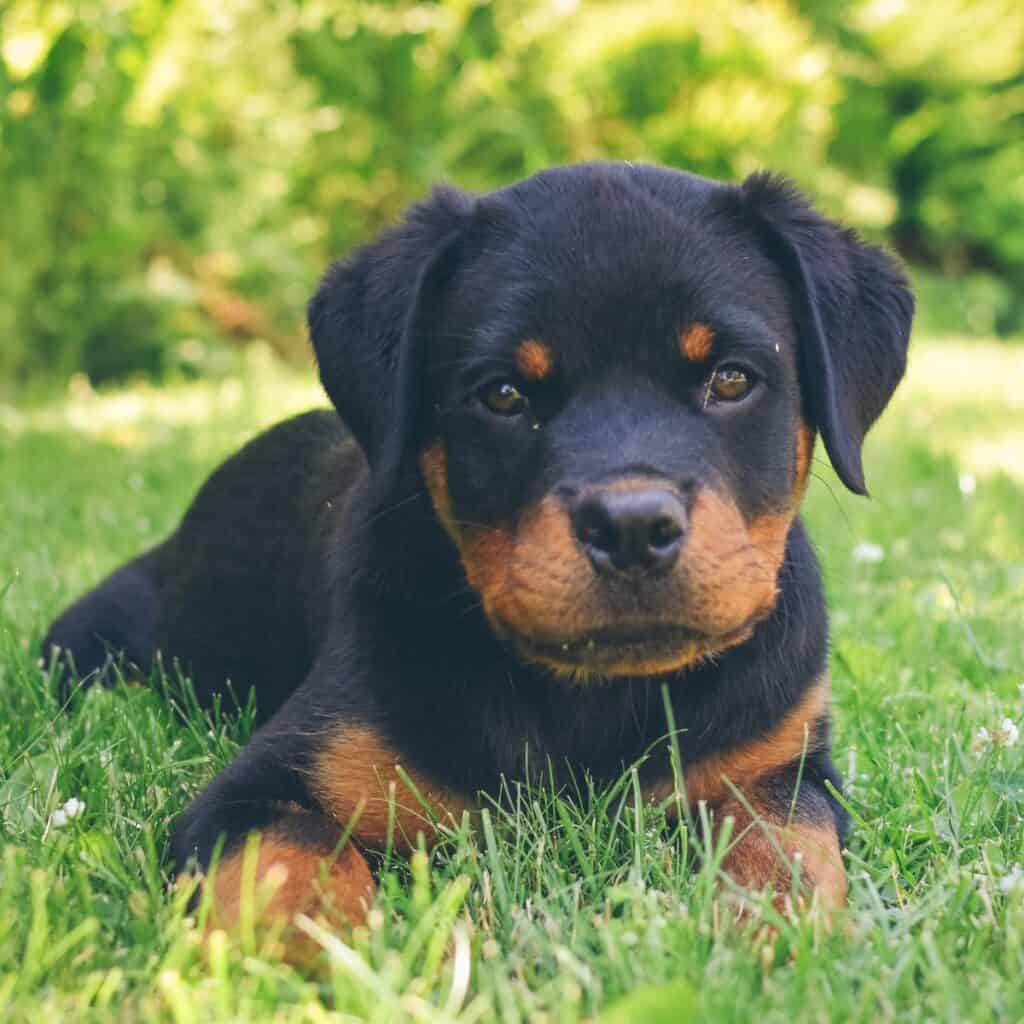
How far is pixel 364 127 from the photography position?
10117 millimetres

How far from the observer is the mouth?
2256 millimetres

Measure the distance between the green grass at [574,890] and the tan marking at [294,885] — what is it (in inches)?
2.1

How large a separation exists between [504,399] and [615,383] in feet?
0.66

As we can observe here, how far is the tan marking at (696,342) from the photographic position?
2.42 meters

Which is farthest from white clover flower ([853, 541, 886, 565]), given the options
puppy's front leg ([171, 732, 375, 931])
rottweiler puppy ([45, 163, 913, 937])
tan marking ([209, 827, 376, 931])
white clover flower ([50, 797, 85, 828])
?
white clover flower ([50, 797, 85, 828])

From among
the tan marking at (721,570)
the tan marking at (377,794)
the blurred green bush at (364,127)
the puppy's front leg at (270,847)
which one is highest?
the tan marking at (721,570)

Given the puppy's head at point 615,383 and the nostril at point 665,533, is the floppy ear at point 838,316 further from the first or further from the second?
the nostril at point 665,533

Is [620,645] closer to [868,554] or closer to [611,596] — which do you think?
[611,596]

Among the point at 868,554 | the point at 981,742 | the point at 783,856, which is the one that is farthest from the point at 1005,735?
the point at 868,554

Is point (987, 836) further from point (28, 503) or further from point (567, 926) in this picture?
point (28, 503)

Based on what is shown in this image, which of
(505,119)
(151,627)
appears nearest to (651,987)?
(151,627)

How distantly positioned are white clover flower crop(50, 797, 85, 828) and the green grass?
2 cm

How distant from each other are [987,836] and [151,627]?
2222mm

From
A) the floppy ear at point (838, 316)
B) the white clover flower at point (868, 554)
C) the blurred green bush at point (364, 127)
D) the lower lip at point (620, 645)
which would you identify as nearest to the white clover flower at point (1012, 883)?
the lower lip at point (620, 645)
